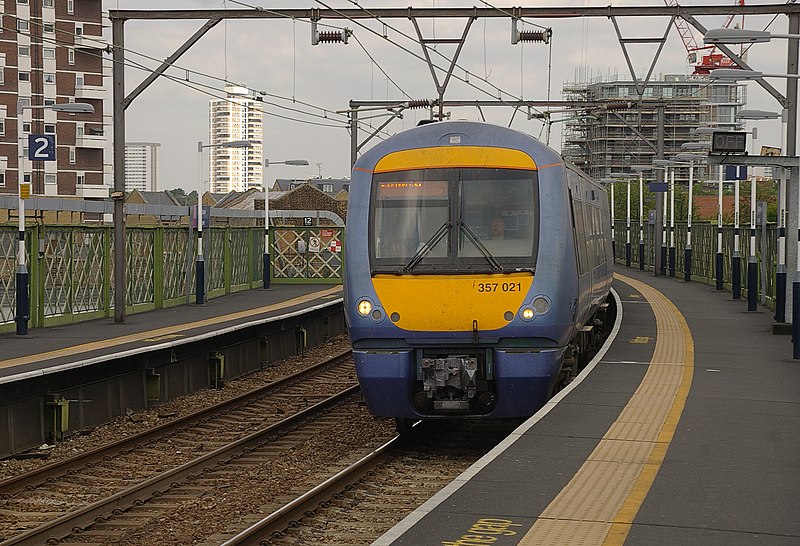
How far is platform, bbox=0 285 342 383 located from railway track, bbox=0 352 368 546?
1352 millimetres

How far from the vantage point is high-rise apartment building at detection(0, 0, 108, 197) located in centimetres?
7500

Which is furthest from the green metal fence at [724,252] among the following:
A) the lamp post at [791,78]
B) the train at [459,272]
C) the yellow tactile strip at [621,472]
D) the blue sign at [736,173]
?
the train at [459,272]

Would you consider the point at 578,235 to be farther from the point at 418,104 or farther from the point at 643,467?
the point at 418,104

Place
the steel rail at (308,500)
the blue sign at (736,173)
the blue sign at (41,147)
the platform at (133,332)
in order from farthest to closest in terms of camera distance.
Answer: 1. the blue sign at (736,173)
2. the blue sign at (41,147)
3. the platform at (133,332)
4. the steel rail at (308,500)

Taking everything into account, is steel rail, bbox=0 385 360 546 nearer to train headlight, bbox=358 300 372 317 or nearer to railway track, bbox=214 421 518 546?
railway track, bbox=214 421 518 546

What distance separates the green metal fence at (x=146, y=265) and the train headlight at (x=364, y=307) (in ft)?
33.8

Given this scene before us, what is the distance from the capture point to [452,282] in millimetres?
12031

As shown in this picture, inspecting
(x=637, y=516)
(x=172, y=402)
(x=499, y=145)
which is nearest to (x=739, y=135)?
(x=499, y=145)

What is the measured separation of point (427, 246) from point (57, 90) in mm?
70595

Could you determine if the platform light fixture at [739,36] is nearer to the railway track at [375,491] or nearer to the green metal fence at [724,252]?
the railway track at [375,491]

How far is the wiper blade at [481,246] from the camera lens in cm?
1218

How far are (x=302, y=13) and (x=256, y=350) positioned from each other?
6470 mm

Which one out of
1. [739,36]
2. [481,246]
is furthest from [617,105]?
[481,246]

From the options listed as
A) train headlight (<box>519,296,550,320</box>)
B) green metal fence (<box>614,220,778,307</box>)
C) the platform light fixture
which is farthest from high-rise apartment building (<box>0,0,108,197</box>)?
train headlight (<box>519,296,550,320</box>)
